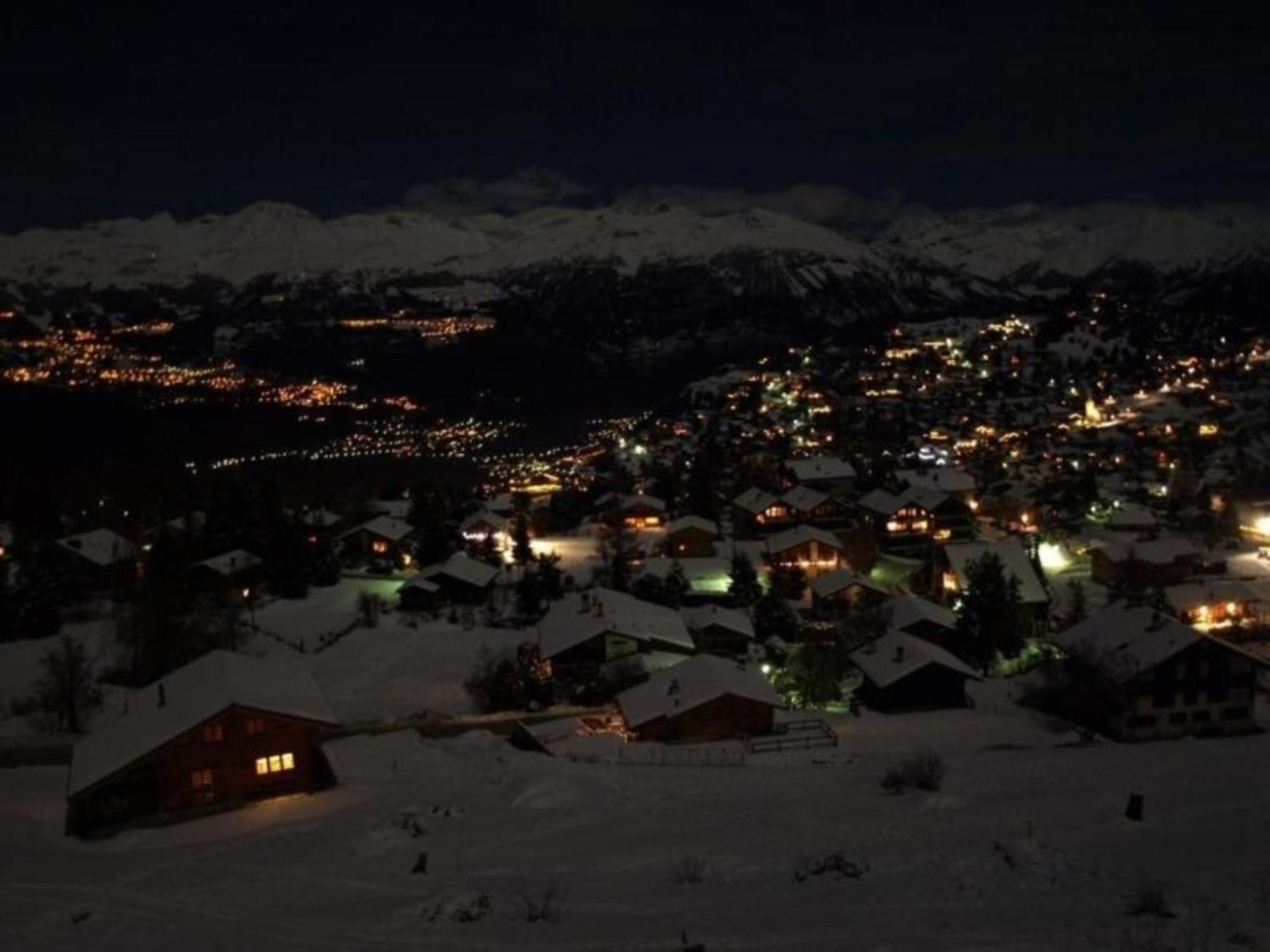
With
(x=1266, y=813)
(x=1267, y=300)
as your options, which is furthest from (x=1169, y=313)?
(x=1266, y=813)

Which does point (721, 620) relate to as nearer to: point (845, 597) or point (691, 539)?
point (845, 597)

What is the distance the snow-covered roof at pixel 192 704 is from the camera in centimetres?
1958

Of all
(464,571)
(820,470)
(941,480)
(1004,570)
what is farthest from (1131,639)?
(820,470)

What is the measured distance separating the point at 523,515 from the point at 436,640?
1966 centimetres

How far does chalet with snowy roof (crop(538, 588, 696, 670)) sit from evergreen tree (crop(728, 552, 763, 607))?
238 inches

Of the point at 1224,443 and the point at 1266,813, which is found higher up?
the point at 1224,443

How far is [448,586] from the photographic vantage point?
147 ft

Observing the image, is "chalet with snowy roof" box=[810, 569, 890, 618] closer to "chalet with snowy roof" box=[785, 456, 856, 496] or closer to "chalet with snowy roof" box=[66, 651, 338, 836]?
"chalet with snowy roof" box=[785, 456, 856, 496]

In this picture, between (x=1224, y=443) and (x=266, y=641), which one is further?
(x=1224, y=443)

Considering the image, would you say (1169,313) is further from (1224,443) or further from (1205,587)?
(1205,587)

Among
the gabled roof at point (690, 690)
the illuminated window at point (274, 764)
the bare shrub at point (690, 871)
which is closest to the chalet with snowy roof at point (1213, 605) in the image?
the gabled roof at point (690, 690)

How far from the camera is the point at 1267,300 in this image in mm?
184750

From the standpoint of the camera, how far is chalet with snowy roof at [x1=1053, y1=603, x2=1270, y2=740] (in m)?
27.8

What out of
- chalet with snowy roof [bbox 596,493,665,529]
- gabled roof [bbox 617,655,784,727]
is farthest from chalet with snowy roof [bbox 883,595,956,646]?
chalet with snowy roof [bbox 596,493,665,529]
